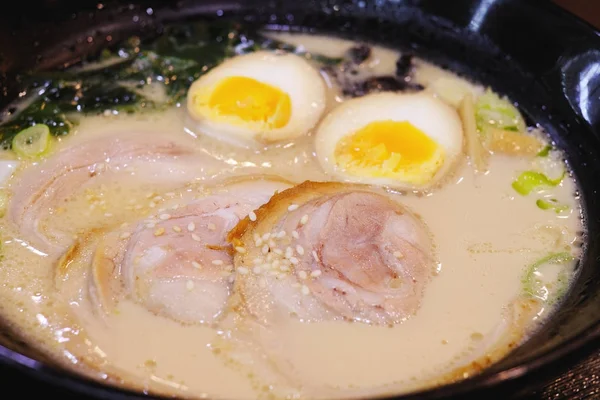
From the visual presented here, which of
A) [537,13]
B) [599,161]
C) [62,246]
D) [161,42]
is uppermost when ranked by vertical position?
[537,13]

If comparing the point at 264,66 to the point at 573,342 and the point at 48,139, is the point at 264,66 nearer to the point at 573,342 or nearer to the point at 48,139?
the point at 48,139

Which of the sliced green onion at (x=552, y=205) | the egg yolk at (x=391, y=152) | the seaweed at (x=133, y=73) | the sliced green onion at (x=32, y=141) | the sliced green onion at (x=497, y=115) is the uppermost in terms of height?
the sliced green onion at (x=497, y=115)

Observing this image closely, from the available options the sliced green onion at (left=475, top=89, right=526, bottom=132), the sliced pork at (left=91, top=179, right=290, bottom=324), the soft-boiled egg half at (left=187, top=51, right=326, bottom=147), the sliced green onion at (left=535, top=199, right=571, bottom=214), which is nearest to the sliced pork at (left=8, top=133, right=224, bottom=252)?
the soft-boiled egg half at (left=187, top=51, right=326, bottom=147)

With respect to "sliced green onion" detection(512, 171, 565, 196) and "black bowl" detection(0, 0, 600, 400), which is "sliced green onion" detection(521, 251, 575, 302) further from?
"sliced green onion" detection(512, 171, 565, 196)

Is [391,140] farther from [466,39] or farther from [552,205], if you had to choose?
[466,39]

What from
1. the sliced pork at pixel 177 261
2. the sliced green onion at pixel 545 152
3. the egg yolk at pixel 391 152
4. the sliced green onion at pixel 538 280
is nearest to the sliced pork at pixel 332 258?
the sliced pork at pixel 177 261

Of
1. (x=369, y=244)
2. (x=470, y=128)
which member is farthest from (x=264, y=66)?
(x=369, y=244)

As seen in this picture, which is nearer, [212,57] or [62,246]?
[62,246]

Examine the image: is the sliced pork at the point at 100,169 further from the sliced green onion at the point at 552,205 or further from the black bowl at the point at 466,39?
the sliced green onion at the point at 552,205
